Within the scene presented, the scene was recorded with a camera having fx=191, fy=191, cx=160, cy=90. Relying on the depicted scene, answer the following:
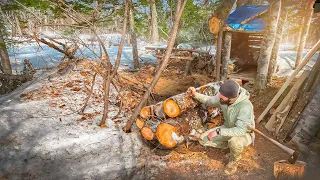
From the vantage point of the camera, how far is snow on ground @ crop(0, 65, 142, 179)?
3707 mm

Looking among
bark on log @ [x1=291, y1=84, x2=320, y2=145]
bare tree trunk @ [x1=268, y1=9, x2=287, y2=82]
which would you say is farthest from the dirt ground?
bare tree trunk @ [x1=268, y1=9, x2=287, y2=82]

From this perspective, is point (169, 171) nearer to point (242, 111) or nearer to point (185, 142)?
point (185, 142)

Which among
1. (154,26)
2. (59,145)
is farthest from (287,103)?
(154,26)

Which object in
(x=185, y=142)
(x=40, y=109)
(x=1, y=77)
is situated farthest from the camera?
(x=1, y=77)

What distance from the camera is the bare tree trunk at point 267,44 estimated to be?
7.16 meters

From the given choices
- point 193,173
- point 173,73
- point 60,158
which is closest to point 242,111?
point 193,173

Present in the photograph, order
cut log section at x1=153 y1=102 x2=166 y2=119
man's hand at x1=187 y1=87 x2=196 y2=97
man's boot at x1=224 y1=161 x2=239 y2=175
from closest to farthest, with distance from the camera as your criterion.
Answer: man's boot at x1=224 y1=161 x2=239 y2=175 → man's hand at x1=187 y1=87 x2=196 y2=97 → cut log section at x1=153 y1=102 x2=166 y2=119

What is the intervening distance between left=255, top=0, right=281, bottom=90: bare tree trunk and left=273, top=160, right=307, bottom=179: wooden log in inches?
203

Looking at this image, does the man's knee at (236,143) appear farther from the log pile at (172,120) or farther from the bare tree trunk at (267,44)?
the bare tree trunk at (267,44)

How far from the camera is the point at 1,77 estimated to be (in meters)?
7.67

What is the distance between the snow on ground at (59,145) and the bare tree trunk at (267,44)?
19.4ft

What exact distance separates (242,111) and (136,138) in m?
2.58

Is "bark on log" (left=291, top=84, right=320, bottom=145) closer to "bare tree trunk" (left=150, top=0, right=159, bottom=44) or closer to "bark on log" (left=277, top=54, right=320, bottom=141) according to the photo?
"bark on log" (left=277, top=54, right=320, bottom=141)

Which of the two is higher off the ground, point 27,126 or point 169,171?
point 27,126
